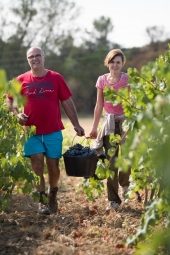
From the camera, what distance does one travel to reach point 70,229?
16.0ft

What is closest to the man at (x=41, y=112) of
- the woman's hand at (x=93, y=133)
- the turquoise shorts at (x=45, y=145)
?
the turquoise shorts at (x=45, y=145)

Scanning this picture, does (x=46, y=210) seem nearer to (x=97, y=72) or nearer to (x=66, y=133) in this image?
(x=66, y=133)

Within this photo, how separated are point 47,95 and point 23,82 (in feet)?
0.96

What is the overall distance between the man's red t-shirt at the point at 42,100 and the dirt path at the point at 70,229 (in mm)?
935

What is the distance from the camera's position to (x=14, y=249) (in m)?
4.30

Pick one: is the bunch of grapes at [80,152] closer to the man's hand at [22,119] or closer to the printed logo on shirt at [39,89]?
the man's hand at [22,119]

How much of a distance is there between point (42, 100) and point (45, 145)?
0.47 m

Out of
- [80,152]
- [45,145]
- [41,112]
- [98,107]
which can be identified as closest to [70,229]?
[80,152]

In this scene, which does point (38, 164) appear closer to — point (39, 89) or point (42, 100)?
point (42, 100)

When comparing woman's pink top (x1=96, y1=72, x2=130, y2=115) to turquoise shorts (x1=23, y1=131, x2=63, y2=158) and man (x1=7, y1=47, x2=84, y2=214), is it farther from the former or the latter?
turquoise shorts (x1=23, y1=131, x2=63, y2=158)

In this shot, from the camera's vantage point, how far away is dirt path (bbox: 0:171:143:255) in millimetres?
4105

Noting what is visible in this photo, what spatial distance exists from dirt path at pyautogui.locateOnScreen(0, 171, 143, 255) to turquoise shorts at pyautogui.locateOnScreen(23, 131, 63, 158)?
65cm

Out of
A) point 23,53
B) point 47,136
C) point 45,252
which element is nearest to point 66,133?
point 47,136

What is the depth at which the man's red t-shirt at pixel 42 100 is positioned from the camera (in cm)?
556
